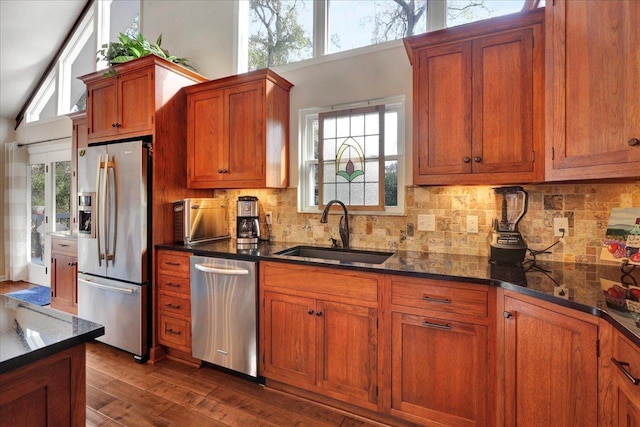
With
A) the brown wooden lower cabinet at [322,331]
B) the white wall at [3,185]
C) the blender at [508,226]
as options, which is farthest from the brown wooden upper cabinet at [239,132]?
the white wall at [3,185]

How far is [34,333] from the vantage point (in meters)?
0.89

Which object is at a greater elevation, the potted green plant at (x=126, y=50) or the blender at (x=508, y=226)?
the potted green plant at (x=126, y=50)

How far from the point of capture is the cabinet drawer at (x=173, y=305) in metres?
2.51

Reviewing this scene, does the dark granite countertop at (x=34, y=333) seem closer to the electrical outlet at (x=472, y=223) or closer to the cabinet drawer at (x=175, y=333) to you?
the cabinet drawer at (x=175, y=333)

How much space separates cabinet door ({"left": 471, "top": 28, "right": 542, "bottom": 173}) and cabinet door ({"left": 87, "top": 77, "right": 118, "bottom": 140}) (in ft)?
9.66

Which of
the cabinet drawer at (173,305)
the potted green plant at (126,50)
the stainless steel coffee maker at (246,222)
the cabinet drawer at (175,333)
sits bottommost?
the cabinet drawer at (175,333)

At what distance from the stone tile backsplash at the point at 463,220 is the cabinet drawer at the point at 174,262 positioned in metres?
0.77

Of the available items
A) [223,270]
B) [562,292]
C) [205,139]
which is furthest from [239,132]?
[562,292]

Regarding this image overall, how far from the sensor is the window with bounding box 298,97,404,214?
253cm

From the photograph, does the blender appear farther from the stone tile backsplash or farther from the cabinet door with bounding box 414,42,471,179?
the cabinet door with bounding box 414,42,471,179

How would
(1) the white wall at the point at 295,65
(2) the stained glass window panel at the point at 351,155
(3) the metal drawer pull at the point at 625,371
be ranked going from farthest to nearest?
(2) the stained glass window panel at the point at 351,155 < (1) the white wall at the point at 295,65 < (3) the metal drawer pull at the point at 625,371

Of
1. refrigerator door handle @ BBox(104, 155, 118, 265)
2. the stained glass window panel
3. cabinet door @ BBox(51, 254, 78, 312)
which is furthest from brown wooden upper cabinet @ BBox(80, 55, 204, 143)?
cabinet door @ BBox(51, 254, 78, 312)

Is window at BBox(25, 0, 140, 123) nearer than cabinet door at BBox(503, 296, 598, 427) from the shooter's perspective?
No

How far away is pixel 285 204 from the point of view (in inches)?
114
